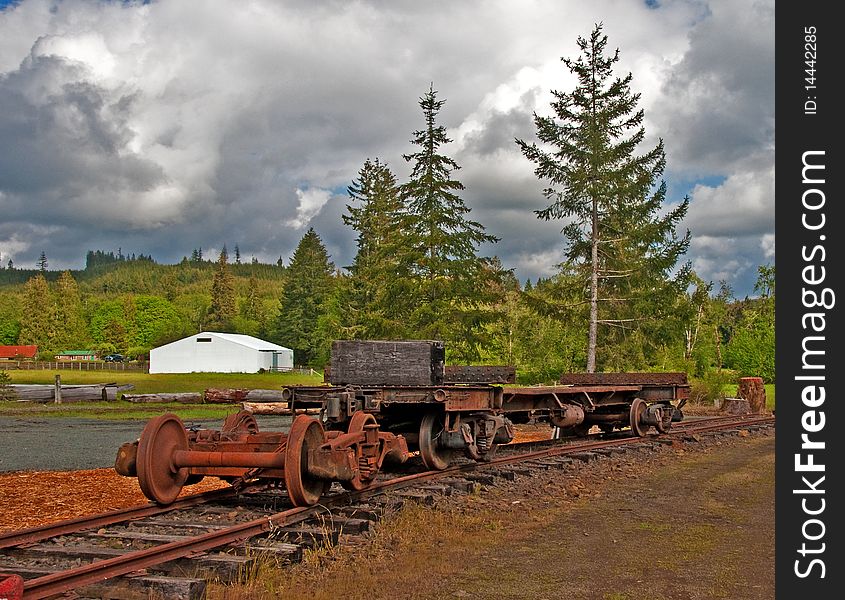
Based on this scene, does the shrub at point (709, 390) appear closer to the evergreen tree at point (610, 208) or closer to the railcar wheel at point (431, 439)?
the evergreen tree at point (610, 208)

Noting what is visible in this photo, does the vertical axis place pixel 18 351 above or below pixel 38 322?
below

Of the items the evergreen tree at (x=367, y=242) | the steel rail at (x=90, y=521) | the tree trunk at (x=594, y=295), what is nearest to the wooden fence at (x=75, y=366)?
the evergreen tree at (x=367, y=242)

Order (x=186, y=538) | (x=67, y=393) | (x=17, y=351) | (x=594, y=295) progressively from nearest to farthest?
(x=186, y=538)
(x=594, y=295)
(x=67, y=393)
(x=17, y=351)

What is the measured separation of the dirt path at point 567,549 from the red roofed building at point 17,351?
409 ft

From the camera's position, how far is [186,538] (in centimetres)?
670

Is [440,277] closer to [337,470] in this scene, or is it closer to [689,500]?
[689,500]

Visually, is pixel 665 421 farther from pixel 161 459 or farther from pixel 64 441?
pixel 64 441

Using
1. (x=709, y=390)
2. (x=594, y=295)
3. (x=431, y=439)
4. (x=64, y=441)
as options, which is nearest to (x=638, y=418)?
(x=431, y=439)

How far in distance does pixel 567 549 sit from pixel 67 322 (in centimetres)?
13297

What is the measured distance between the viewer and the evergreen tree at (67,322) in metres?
124

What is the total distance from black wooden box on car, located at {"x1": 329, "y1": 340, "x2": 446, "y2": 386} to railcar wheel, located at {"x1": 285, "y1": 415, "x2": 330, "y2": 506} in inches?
93.9

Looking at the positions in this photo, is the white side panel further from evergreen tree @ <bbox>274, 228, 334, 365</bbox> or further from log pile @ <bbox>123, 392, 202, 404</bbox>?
log pile @ <bbox>123, 392, 202, 404</bbox>

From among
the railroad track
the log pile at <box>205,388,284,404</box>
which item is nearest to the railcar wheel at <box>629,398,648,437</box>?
the railroad track
